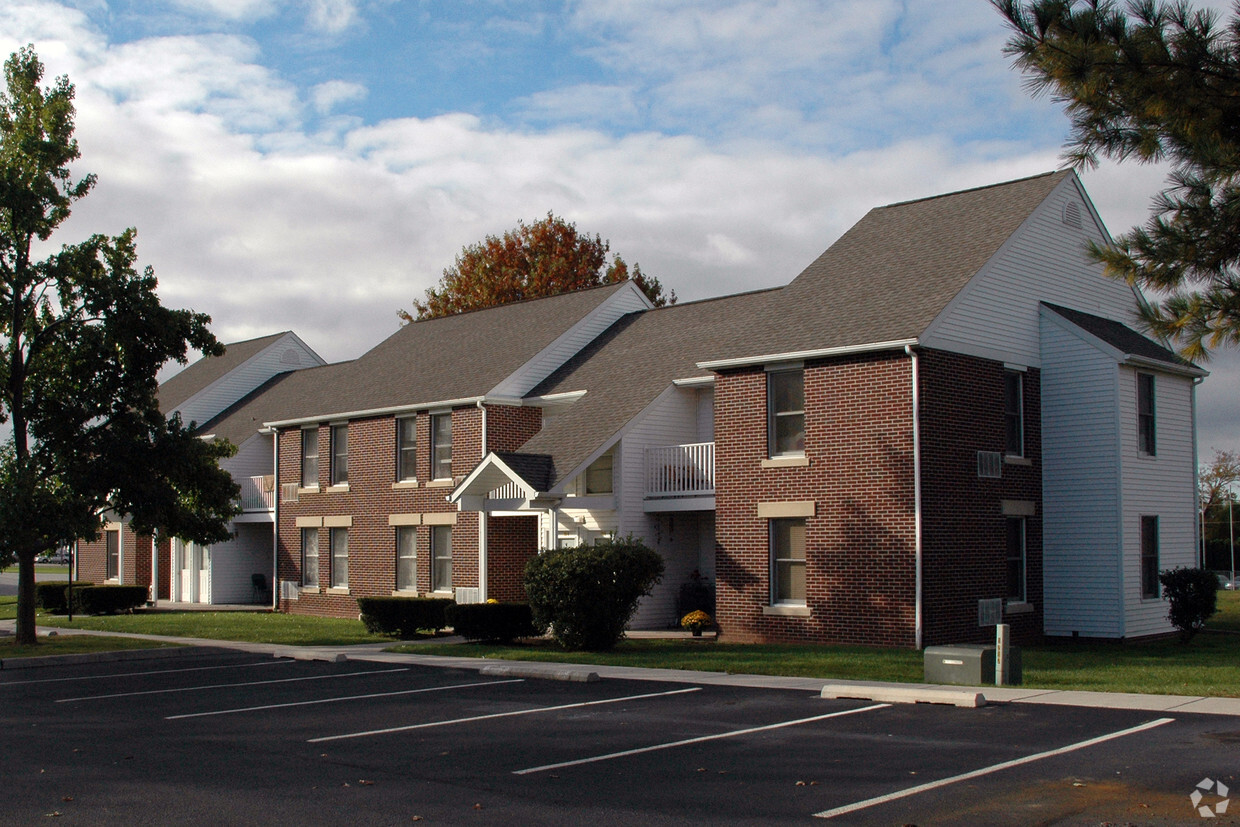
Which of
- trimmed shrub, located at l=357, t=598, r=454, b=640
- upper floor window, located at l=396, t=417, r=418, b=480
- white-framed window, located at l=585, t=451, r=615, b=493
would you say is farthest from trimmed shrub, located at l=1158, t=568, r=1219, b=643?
upper floor window, located at l=396, t=417, r=418, b=480

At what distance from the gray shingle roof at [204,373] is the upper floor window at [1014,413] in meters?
31.5

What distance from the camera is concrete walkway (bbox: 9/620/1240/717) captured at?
46.1ft

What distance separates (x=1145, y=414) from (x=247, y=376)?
1342 inches

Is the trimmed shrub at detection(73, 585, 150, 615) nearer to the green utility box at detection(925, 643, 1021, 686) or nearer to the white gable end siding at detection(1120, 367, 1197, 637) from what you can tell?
the green utility box at detection(925, 643, 1021, 686)

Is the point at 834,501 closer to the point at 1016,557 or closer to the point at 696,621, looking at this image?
the point at 1016,557

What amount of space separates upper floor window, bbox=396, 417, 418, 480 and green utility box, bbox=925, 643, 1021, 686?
61.9 feet

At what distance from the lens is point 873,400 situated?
72.4 ft

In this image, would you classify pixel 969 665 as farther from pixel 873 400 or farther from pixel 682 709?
pixel 873 400

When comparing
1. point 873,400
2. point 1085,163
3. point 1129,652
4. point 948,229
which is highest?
point 948,229

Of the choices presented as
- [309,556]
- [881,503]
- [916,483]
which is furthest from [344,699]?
[309,556]

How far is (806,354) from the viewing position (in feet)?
74.7

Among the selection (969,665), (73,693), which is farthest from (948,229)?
(73,693)

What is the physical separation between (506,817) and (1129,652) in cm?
1623

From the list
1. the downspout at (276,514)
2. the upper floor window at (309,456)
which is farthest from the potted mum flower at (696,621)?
the downspout at (276,514)
